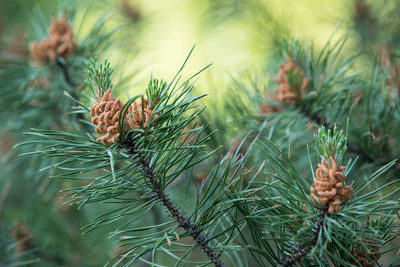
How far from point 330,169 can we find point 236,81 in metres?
0.33

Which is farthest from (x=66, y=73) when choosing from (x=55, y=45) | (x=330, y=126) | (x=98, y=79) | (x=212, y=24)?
(x=212, y=24)

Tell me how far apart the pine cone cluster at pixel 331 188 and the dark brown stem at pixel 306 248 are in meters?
0.01

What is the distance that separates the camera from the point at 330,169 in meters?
0.36

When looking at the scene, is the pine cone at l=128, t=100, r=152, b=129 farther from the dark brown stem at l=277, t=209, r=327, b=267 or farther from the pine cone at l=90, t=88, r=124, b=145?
the dark brown stem at l=277, t=209, r=327, b=267

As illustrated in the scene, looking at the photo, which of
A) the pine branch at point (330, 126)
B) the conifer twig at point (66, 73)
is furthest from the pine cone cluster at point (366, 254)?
the conifer twig at point (66, 73)

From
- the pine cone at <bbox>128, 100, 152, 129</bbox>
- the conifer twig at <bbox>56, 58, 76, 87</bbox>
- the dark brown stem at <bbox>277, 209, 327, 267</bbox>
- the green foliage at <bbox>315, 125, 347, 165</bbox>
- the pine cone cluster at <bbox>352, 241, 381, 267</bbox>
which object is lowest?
the pine cone cluster at <bbox>352, 241, 381, 267</bbox>

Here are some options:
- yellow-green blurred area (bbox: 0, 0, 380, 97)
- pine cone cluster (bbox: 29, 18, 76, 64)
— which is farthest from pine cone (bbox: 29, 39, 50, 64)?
yellow-green blurred area (bbox: 0, 0, 380, 97)

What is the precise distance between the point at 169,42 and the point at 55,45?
654mm

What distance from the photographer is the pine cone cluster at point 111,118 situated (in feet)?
1.25

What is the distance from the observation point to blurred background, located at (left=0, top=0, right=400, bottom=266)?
791 mm

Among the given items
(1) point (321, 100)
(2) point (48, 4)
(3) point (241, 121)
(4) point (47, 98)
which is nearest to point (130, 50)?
(4) point (47, 98)

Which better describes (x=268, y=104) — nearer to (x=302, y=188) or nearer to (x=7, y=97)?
(x=302, y=188)

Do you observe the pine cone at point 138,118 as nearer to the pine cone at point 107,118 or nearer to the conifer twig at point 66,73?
the pine cone at point 107,118

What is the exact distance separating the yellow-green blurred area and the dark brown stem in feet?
1.86
